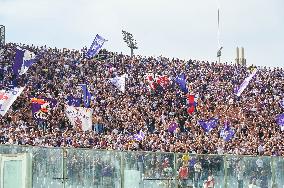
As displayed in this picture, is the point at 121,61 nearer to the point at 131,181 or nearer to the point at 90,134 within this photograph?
the point at 90,134

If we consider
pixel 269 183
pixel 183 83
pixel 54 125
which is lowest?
pixel 269 183

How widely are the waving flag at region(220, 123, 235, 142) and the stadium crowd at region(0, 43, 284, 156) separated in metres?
0.28

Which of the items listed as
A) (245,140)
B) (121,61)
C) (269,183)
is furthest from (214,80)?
(269,183)

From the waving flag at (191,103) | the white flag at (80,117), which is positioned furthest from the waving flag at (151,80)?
the white flag at (80,117)

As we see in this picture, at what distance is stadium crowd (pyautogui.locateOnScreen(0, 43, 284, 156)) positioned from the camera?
35.2 metres

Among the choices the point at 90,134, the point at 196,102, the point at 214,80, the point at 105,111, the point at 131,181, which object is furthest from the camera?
the point at 214,80

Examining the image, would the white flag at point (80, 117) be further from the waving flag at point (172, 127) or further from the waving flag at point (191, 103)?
the waving flag at point (191, 103)

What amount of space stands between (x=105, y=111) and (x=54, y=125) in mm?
4301

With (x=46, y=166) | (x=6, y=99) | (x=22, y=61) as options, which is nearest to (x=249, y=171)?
(x=46, y=166)

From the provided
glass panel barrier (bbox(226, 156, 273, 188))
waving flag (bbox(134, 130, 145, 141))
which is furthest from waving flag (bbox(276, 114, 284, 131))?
glass panel barrier (bbox(226, 156, 273, 188))

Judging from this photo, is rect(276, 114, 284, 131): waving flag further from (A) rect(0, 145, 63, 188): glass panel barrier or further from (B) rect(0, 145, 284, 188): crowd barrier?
(A) rect(0, 145, 63, 188): glass panel barrier

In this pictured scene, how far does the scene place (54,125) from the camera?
3594cm

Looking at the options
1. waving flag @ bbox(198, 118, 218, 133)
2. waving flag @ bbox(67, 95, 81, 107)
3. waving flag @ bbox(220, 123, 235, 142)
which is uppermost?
waving flag @ bbox(67, 95, 81, 107)

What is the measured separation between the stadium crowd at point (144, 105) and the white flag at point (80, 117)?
1.34 feet
